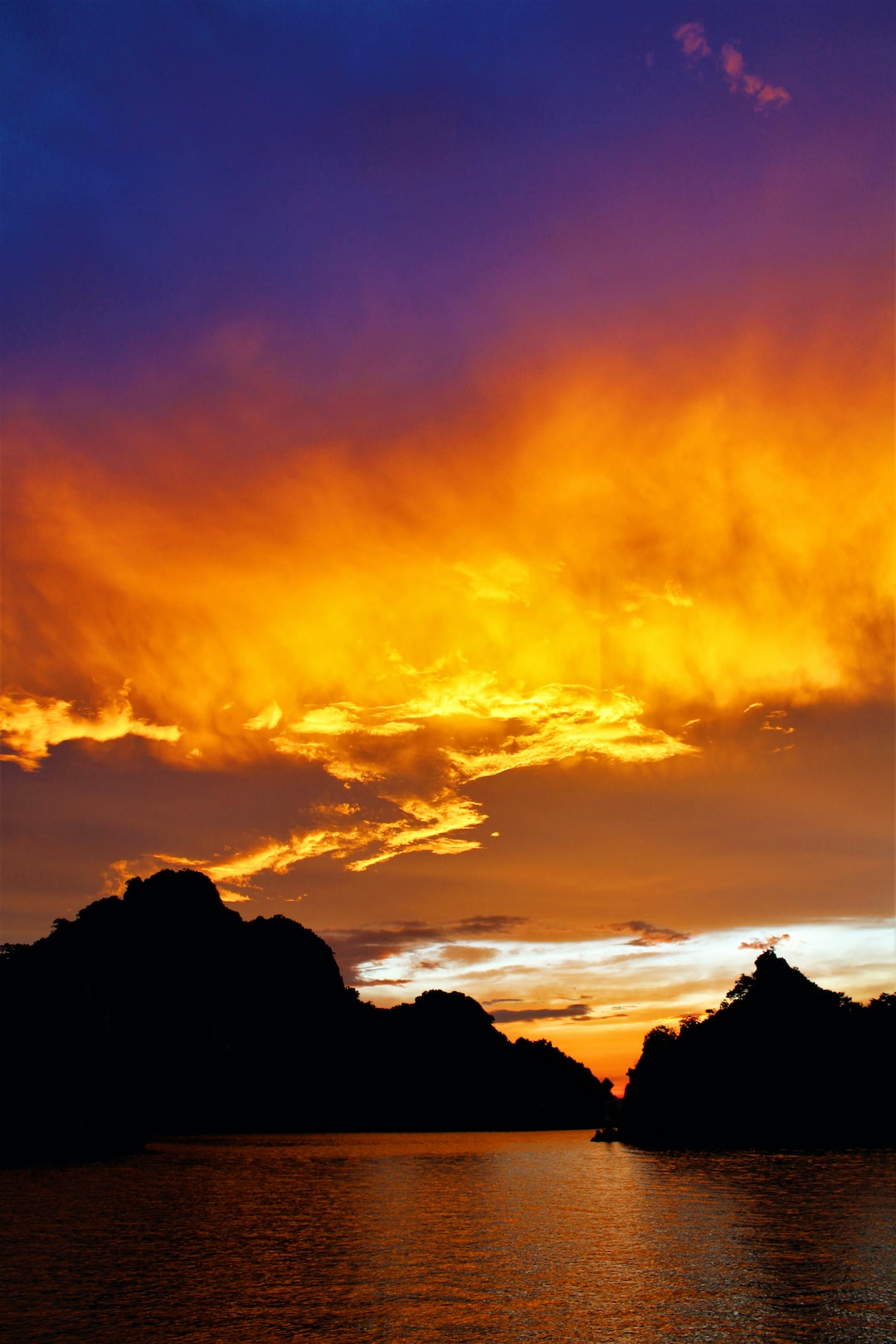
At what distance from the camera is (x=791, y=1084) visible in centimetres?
18425

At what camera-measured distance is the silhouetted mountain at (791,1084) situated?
169500 mm

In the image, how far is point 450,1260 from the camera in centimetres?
4959

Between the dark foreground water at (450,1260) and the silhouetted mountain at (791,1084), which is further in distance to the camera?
the silhouetted mountain at (791,1084)

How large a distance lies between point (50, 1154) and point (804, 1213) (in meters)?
101

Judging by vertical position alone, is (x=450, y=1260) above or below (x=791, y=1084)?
above

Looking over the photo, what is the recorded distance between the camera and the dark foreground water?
3481cm

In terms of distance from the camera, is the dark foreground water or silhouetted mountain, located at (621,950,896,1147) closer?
the dark foreground water

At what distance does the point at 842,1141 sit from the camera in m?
160

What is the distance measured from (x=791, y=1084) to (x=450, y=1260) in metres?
161

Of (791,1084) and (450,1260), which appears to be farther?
(791,1084)

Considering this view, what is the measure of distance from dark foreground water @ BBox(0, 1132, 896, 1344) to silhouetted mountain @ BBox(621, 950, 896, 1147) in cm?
8497

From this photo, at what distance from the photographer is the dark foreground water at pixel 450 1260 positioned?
1371 inches

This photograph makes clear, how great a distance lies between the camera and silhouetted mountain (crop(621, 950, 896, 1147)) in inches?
6673

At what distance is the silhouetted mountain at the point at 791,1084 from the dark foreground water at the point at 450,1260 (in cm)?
8497
